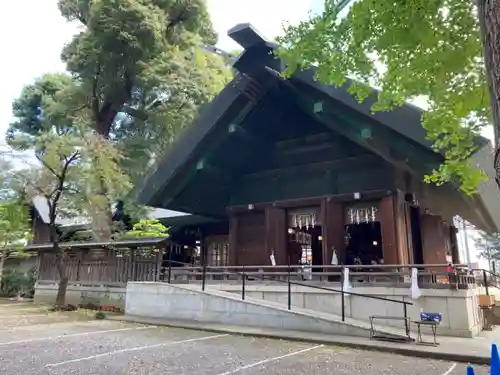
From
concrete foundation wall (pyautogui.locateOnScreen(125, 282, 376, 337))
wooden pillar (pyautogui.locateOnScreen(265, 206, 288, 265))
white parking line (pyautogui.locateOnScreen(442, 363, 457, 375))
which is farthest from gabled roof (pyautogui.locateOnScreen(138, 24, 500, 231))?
white parking line (pyautogui.locateOnScreen(442, 363, 457, 375))

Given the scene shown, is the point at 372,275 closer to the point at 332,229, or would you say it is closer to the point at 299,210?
the point at 332,229

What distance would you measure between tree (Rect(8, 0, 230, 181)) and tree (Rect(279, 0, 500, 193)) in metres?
16.4

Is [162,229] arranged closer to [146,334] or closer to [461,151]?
[146,334]

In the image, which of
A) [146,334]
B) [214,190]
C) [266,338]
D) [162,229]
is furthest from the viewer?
[162,229]

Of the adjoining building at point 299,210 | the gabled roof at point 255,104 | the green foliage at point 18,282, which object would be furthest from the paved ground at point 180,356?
the green foliage at point 18,282

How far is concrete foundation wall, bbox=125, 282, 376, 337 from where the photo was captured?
26.9 feet

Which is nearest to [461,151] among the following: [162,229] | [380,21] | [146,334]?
[380,21]

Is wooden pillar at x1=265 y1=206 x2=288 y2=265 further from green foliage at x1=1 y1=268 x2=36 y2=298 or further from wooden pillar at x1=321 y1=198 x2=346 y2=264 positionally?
green foliage at x1=1 y1=268 x2=36 y2=298

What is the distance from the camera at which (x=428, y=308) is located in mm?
8305

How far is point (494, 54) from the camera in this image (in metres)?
1.84

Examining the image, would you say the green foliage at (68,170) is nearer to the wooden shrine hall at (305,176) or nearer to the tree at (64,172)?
the tree at (64,172)

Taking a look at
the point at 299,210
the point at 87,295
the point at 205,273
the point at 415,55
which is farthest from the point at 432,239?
the point at 87,295

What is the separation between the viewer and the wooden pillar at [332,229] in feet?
37.7

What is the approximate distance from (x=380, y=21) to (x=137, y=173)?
1894 centimetres
